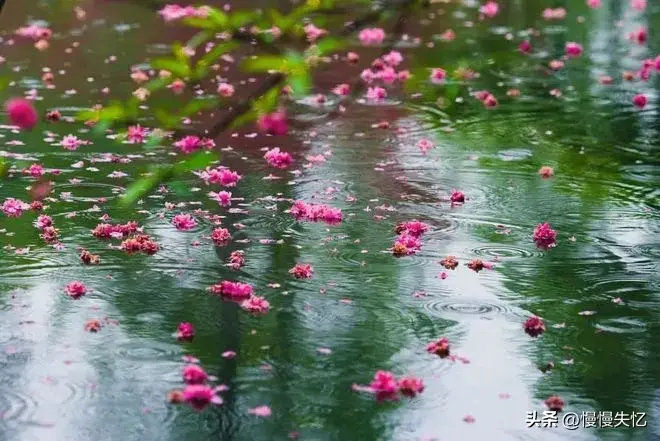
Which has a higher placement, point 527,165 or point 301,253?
point 301,253

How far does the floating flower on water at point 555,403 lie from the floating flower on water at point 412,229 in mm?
2349

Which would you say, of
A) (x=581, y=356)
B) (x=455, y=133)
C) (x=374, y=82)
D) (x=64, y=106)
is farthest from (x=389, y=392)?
(x=374, y=82)

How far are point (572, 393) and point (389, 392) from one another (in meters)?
0.69

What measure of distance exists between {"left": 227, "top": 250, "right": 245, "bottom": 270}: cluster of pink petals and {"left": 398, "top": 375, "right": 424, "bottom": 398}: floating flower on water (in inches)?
68.9

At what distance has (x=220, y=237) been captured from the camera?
664cm

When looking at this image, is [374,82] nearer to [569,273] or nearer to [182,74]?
[569,273]

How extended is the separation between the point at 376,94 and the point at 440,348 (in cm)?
614

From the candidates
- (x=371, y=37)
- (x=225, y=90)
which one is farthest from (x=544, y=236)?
(x=371, y=37)

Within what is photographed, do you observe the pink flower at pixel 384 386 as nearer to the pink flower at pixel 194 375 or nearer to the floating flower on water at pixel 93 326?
the pink flower at pixel 194 375

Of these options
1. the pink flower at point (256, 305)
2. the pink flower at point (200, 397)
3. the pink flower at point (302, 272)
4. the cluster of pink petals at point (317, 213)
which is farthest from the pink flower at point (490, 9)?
the pink flower at point (200, 397)

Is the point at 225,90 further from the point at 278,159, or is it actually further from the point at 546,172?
the point at 546,172

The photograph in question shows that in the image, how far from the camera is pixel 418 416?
4.42 m

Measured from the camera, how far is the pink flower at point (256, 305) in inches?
218

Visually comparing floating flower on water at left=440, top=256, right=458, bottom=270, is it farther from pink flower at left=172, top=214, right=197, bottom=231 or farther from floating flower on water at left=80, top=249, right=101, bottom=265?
floating flower on water at left=80, top=249, right=101, bottom=265
